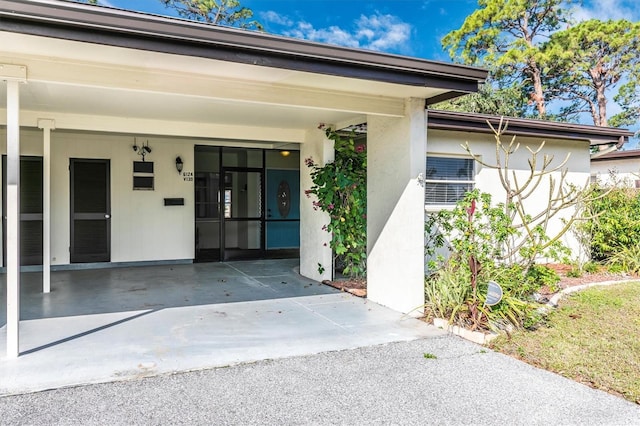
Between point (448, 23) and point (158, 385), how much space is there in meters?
27.2

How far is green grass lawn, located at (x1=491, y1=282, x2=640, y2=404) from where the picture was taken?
13.0 ft

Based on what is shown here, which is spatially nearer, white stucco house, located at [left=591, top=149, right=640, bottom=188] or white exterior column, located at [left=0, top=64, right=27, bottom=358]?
white exterior column, located at [left=0, top=64, right=27, bottom=358]

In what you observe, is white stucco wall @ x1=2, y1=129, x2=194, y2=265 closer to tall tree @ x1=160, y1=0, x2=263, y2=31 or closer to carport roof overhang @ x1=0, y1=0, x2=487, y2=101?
carport roof overhang @ x1=0, y1=0, x2=487, y2=101

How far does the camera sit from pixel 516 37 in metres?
22.6

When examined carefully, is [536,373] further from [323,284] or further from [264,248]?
[264,248]

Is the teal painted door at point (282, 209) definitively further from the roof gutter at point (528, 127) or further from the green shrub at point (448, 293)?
the green shrub at point (448, 293)

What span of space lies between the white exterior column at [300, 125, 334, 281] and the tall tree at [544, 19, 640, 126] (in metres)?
17.0

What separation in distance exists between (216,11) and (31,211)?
15.4m

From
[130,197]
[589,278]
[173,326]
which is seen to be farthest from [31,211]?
[589,278]

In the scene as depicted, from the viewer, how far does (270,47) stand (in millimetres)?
4309

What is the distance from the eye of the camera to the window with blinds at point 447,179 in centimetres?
845

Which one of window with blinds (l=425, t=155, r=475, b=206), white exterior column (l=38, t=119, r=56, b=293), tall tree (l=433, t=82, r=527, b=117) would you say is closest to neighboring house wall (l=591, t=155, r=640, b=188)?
tall tree (l=433, t=82, r=527, b=117)

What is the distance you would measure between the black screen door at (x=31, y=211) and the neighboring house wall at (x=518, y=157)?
7.30 meters

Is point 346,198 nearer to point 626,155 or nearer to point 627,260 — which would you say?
point 627,260
